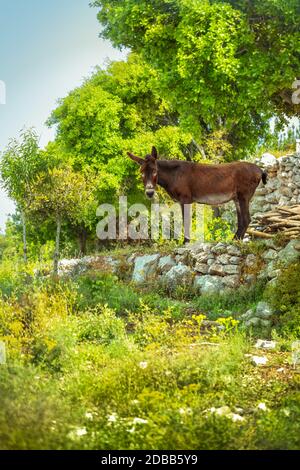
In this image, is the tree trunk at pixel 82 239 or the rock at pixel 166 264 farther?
the tree trunk at pixel 82 239

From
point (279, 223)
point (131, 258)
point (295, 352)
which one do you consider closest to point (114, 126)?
point (131, 258)

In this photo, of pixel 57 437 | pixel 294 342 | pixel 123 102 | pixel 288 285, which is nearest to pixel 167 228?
pixel 123 102

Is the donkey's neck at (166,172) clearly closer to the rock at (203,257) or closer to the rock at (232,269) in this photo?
the rock at (203,257)

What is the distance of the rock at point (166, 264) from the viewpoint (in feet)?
55.9

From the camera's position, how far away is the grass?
562 cm

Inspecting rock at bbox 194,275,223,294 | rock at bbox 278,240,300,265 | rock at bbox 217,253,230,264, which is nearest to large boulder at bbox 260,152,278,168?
rock at bbox 217,253,230,264

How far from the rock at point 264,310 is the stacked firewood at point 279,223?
3.12m

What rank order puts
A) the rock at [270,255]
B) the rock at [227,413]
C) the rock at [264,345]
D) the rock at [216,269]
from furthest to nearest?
the rock at [216,269], the rock at [270,255], the rock at [264,345], the rock at [227,413]

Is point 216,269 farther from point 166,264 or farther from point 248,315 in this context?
point 248,315

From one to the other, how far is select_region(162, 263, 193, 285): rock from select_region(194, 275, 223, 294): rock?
35 cm

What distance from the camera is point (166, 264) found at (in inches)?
673

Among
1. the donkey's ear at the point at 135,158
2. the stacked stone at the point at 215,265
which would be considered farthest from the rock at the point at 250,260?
the donkey's ear at the point at 135,158

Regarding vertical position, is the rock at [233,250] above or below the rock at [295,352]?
above

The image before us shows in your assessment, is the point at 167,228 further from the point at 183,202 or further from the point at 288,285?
the point at 288,285
